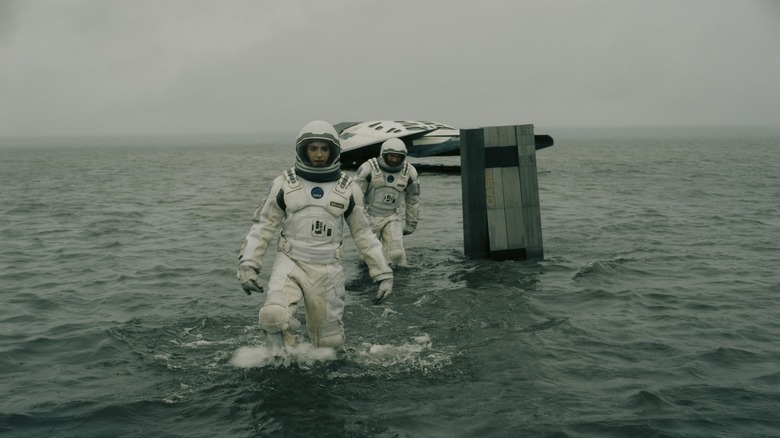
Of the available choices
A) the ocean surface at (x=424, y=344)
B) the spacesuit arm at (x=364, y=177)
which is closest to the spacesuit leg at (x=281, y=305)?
the ocean surface at (x=424, y=344)

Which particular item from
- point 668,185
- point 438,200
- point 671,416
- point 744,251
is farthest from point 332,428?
point 668,185

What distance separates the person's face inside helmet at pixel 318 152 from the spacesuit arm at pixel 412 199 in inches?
193

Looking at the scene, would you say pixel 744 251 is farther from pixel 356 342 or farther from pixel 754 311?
pixel 356 342

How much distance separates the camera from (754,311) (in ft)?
28.6

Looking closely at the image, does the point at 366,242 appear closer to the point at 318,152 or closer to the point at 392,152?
the point at 318,152

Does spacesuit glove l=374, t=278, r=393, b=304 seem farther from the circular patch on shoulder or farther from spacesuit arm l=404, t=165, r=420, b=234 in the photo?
spacesuit arm l=404, t=165, r=420, b=234

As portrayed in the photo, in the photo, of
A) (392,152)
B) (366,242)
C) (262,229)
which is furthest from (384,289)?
(392,152)

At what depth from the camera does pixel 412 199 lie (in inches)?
453

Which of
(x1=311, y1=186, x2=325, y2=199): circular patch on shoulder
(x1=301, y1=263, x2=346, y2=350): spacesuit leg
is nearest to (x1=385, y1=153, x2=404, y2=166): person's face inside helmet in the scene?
(x1=301, y1=263, x2=346, y2=350): spacesuit leg

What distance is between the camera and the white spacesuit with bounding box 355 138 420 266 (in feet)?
36.2

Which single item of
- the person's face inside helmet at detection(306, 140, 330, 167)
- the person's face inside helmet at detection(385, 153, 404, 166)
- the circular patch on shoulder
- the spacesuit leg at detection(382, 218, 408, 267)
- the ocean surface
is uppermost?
the person's face inside helmet at detection(306, 140, 330, 167)

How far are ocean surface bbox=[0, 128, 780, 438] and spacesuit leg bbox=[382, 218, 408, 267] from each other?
0.91 feet

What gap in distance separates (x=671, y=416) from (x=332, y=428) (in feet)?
8.84

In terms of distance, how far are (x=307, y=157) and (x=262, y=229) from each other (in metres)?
0.79
